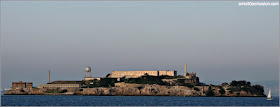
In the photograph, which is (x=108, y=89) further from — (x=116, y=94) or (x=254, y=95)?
(x=254, y=95)

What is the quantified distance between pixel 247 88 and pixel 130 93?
154 ft

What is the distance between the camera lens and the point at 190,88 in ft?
645

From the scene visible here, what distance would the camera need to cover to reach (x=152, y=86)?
199250 mm

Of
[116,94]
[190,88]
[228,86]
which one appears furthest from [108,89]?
[228,86]

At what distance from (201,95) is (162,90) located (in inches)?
627

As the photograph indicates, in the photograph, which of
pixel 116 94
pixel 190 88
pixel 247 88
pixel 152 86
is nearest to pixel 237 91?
pixel 247 88

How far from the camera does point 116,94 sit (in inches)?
7766

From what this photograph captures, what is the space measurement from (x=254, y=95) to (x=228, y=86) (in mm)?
11018

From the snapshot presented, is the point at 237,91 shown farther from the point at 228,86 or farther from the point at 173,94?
the point at 173,94

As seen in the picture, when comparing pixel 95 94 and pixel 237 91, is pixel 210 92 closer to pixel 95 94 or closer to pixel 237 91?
pixel 237 91

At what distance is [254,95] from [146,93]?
1698 inches

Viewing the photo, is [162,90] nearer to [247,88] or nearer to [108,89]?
[108,89]

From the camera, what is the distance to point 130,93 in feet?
647

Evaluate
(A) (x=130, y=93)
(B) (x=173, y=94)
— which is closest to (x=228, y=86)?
(B) (x=173, y=94)
